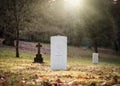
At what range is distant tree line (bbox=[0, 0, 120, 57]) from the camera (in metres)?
34.4

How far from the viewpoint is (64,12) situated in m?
48.2

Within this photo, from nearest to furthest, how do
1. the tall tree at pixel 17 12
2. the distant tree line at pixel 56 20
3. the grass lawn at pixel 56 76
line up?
the grass lawn at pixel 56 76
the tall tree at pixel 17 12
the distant tree line at pixel 56 20

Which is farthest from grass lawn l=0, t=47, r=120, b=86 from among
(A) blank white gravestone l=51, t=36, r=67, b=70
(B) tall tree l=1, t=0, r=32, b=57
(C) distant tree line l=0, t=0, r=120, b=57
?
(C) distant tree line l=0, t=0, r=120, b=57

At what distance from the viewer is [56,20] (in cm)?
4731

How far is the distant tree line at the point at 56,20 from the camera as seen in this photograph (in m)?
34.4

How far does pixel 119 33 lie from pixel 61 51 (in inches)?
1710

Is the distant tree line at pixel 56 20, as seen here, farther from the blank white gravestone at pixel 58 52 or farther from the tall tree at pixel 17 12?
the blank white gravestone at pixel 58 52

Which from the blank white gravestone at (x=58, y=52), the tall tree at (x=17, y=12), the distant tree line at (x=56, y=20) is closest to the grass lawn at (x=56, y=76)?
the blank white gravestone at (x=58, y=52)

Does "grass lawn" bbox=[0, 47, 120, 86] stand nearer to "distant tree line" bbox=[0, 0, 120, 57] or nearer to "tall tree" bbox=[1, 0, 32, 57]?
"tall tree" bbox=[1, 0, 32, 57]

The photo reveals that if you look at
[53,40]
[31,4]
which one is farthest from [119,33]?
[53,40]

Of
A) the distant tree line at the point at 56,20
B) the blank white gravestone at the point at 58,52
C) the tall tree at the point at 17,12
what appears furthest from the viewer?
the distant tree line at the point at 56,20

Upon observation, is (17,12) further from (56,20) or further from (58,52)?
(58,52)

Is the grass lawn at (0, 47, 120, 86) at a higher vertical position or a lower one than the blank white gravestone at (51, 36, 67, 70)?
lower

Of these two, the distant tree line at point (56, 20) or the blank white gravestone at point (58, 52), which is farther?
the distant tree line at point (56, 20)
